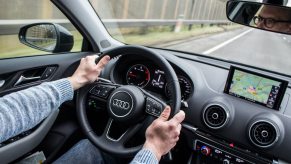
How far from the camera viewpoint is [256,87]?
2650mm

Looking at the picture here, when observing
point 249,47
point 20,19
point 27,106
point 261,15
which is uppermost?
point 261,15

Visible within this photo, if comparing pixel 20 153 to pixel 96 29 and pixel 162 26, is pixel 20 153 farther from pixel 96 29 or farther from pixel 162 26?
pixel 162 26

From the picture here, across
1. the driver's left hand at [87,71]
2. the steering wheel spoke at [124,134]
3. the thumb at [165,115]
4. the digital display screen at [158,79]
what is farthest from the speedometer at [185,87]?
the thumb at [165,115]

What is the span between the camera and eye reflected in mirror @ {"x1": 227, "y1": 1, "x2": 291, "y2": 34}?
1.99 metres

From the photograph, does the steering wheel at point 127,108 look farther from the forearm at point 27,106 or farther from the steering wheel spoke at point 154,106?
the forearm at point 27,106

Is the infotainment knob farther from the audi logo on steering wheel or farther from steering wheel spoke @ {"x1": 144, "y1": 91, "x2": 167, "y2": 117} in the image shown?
the audi logo on steering wheel

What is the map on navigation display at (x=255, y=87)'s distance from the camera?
2586mm

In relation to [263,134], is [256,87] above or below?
above

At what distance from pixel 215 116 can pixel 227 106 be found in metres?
0.12

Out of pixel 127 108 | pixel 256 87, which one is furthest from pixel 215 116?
pixel 127 108

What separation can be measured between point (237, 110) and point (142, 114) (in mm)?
698

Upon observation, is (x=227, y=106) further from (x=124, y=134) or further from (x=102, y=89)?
(x=102, y=89)

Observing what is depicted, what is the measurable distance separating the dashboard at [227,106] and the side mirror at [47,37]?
49 cm

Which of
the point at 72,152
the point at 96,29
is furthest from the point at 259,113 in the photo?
the point at 96,29
